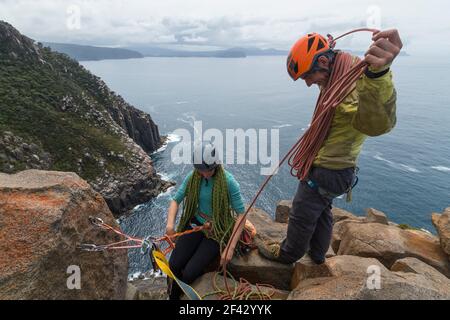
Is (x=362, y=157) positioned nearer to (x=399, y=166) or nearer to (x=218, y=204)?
(x=399, y=166)

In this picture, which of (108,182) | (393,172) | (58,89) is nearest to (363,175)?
(393,172)

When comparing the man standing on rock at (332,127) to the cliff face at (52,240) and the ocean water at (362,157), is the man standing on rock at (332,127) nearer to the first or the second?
the cliff face at (52,240)

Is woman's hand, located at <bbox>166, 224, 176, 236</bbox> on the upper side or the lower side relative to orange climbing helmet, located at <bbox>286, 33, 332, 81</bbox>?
lower

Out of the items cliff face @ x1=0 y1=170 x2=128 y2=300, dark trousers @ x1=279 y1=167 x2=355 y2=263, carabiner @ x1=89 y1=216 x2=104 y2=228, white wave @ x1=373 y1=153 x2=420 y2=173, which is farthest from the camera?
white wave @ x1=373 y1=153 x2=420 y2=173

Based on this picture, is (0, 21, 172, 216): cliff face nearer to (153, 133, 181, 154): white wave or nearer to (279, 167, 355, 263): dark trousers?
(153, 133, 181, 154): white wave

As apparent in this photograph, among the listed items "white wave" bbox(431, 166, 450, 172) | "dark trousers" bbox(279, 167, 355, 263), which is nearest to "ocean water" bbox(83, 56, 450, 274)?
"white wave" bbox(431, 166, 450, 172)

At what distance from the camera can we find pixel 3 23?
238 ft

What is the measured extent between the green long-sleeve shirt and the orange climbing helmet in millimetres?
727

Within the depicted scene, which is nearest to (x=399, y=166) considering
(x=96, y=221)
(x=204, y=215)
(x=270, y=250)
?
(x=270, y=250)

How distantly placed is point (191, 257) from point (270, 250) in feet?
5.43

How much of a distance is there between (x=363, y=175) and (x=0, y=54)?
3207 inches

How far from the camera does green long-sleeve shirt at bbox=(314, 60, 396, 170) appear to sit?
132 inches
